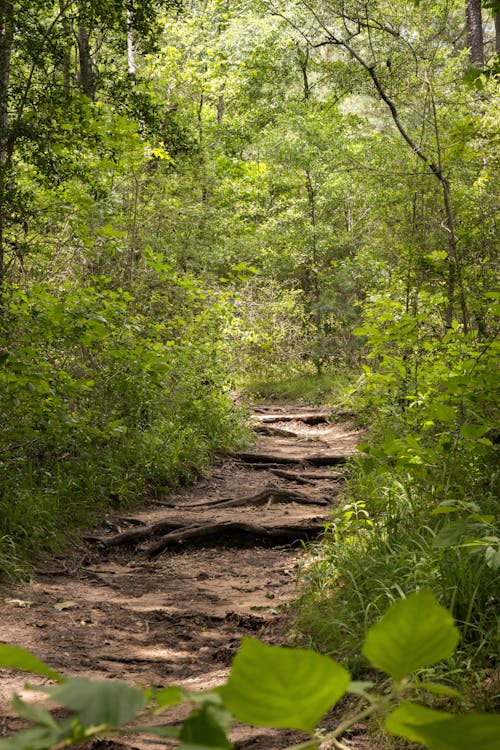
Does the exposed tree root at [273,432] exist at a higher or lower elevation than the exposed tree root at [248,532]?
higher

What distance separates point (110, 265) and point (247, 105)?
1563cm

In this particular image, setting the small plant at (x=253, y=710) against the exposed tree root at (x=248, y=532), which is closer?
the small plant at (x=253, y=710)

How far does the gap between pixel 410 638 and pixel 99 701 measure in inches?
6.5

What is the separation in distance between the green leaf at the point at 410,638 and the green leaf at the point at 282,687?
47 mm

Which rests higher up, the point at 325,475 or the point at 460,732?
the point at 460,732

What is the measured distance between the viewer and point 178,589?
5531mm

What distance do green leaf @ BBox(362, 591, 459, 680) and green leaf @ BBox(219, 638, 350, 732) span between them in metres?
0.05

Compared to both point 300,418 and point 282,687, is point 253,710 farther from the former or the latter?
point 300,418

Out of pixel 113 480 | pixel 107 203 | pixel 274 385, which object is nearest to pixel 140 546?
pixel 113 480

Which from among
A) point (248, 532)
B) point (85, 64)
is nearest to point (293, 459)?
point (248, 532)

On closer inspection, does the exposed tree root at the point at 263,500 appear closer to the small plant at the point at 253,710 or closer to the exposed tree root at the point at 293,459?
the exposed tree root at the point at 293,459

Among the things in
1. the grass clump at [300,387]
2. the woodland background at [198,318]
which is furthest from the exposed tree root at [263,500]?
the grass clump at [300,387]

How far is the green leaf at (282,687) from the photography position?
1.04 ft

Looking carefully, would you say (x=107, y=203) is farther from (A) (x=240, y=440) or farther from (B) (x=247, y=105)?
(B) (x=247, y=105)
